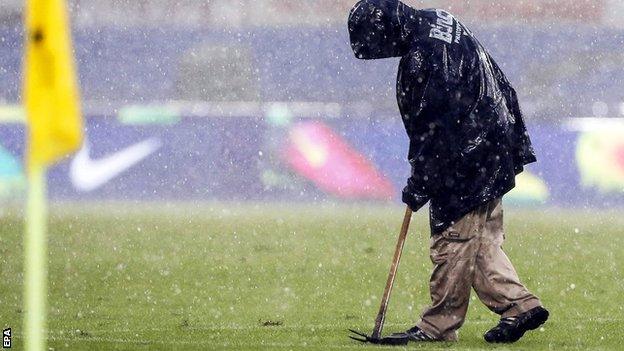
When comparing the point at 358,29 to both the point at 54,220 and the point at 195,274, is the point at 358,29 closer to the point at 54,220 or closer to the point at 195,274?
the point at 195,274

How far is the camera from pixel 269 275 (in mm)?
10102

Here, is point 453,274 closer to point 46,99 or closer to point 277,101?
point 46,99

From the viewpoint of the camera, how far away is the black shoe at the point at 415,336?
624 centimetres

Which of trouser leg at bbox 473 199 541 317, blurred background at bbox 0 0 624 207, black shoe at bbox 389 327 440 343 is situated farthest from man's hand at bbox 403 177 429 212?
blurred background at bbox 0 0 624 207

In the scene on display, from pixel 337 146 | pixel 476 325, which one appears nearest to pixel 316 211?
pixel 337 146

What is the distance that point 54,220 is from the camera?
14.5 m

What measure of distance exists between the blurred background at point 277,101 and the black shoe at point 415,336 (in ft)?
28.1

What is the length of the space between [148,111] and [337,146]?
2.91m

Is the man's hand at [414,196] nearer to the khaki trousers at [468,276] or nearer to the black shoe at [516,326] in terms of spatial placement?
the khaki trousers at [468,276]

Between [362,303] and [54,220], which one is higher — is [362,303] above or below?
below

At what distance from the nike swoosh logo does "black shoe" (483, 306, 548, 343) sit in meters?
9.82

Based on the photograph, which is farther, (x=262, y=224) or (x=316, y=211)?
(x=316, y=211)

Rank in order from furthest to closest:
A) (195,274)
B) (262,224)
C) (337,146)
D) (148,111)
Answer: (148,111), (337,146), (262,224), (195,274)

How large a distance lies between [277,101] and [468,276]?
1774cm
